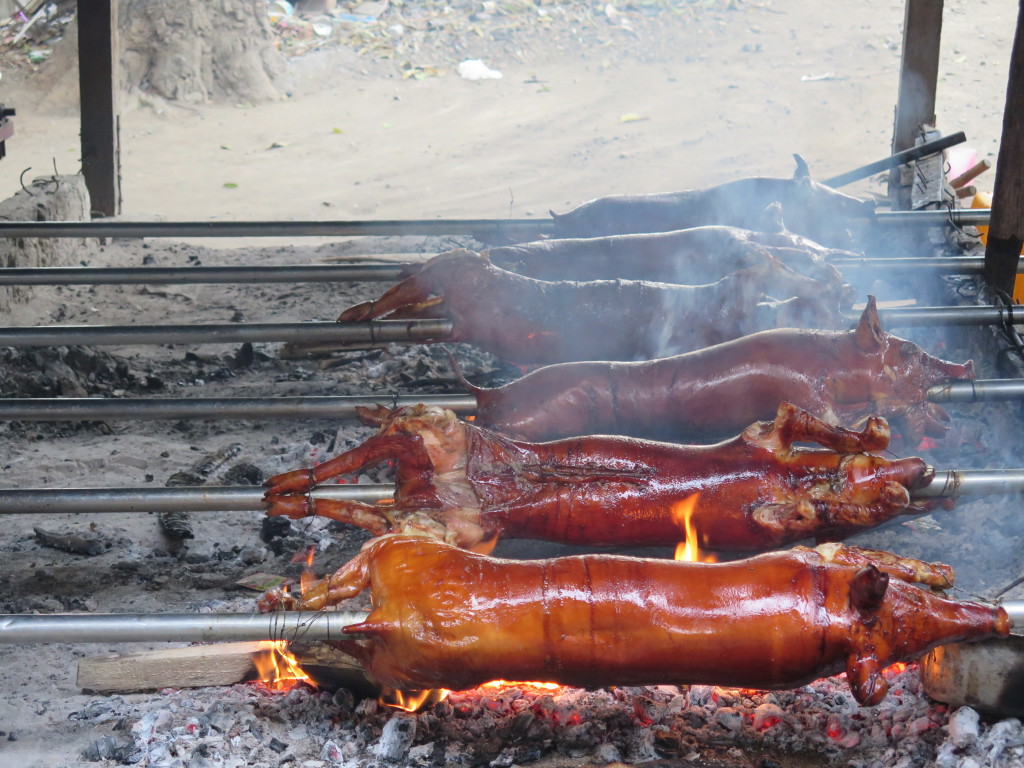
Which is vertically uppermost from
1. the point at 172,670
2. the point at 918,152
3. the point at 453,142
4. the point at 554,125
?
the point at 554,125

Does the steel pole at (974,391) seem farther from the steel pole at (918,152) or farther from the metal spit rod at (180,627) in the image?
the steel pole at (918,152)

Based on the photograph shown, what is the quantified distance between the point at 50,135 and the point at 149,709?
40.1ft

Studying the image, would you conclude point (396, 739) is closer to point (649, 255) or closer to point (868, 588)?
point (868, 588)

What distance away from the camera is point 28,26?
614 inches

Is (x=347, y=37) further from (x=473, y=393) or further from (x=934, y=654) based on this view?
(x=934, y=654)

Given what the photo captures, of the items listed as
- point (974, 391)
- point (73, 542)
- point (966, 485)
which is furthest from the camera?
point (73, 542)

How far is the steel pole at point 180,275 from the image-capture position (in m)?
4.31

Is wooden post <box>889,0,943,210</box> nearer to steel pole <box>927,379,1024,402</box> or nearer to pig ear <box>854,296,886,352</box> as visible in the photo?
steel pole <box>927,379,1024,402</box>

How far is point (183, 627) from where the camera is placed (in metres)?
2.32

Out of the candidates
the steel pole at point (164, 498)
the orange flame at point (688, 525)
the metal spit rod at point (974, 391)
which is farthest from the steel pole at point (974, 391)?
the steel pole at point (164, 498)

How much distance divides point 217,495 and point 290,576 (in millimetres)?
868

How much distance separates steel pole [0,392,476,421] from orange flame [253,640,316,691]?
31.8 inches

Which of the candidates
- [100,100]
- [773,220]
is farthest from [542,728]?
[100,100]

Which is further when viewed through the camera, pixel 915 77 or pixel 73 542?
pixel 915 77
